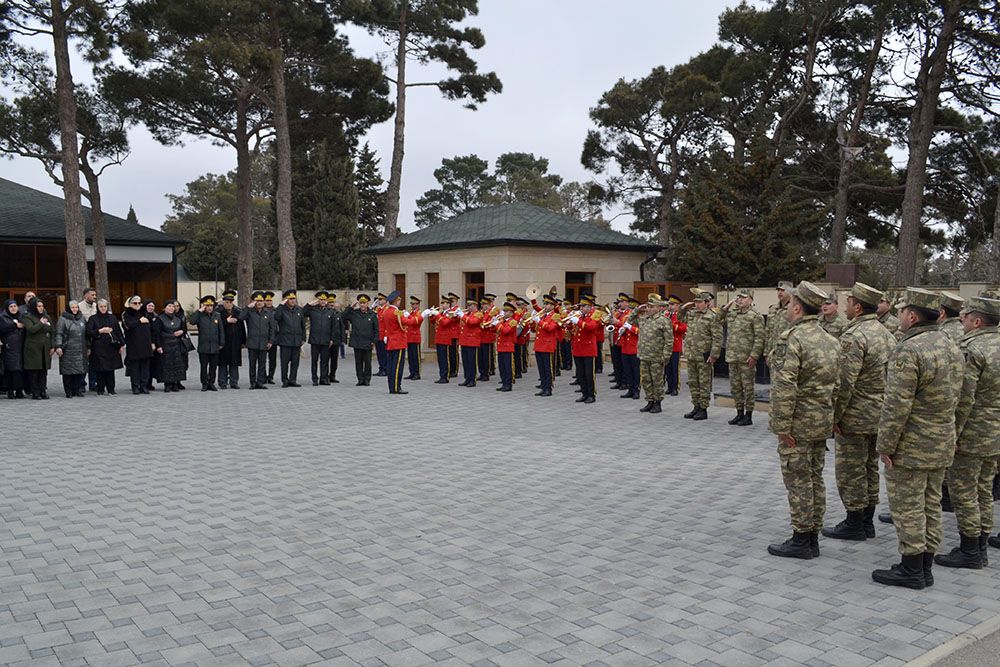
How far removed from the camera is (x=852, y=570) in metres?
5.57

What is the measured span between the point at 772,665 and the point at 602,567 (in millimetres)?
1647

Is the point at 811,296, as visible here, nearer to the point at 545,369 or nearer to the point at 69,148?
the point at 545,369

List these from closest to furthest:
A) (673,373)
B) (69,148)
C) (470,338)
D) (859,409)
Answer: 1. (859,409)
2. (673,373)
3. (470,338)
4. (69,148)

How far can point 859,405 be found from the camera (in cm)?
600

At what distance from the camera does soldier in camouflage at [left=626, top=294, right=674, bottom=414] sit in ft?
42.6

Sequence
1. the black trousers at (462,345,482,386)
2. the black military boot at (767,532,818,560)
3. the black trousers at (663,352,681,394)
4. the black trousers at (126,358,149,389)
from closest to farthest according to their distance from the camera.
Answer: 1. the black military boot at (767,532,818,560)
2. the black trousers at (126,358,149,389)
3. the black trousers at (663,352,681,394)
4. the black trousers at (462,345,482,386)

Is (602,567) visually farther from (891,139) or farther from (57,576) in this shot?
(891,139)

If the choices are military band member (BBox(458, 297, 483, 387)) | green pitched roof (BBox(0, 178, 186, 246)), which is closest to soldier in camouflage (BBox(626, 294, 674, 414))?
military band member (BBox(458, 297, 483, 387))

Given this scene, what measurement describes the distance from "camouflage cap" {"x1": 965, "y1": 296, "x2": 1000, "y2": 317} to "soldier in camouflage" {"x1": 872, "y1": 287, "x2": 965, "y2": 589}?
67 centimetres

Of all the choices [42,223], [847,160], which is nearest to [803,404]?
[847,160]

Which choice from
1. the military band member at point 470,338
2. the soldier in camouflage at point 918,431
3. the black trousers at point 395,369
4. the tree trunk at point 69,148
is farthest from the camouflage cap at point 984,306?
the tree trunk at point 69,148

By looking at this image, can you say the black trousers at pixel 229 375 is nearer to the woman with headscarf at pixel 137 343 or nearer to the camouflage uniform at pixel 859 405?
the woman with headscarf at pixel 137 343

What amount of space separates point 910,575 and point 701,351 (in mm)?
7224

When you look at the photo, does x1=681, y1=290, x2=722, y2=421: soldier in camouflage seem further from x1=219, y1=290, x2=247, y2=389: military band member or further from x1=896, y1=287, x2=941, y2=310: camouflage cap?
x1=219, y1=290, x2=247, y2=389: military band member
